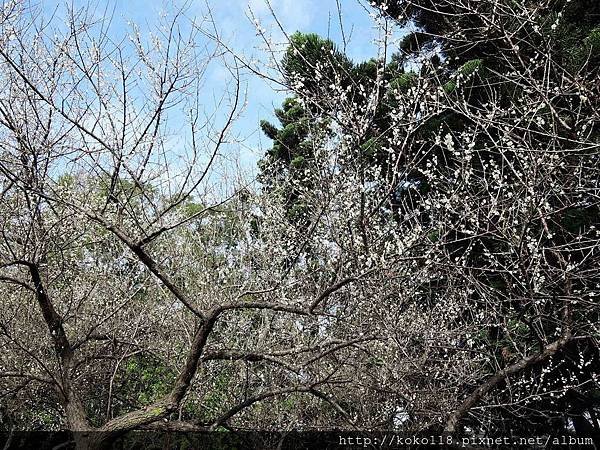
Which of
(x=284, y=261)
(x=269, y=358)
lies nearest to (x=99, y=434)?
(x=269, y=358)

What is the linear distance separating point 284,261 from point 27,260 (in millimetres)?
3322

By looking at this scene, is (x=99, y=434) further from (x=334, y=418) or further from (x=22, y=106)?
(x=334, y=418)

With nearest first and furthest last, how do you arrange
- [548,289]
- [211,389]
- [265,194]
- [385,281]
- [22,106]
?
1. [22,106]
2. [385,281]
3. [548,289]
4. [211,389]
5. [265,194]

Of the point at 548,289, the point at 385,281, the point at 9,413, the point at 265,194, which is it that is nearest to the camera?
the point at 385,281

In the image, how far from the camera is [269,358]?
12.7ft

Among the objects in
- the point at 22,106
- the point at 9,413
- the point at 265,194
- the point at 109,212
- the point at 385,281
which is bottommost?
the point at 385,281

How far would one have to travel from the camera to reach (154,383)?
7.44 m

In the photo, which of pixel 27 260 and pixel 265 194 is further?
pixel 265 194

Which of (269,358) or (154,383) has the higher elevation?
(154,383)

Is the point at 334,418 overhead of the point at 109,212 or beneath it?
beneath

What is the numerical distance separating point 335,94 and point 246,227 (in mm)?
3432

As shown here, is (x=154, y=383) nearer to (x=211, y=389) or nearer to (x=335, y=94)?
(x=211, y=389)

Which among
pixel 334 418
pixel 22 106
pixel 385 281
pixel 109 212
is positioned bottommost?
pixel 334 418

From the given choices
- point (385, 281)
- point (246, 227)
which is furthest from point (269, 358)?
point (246, 227)
